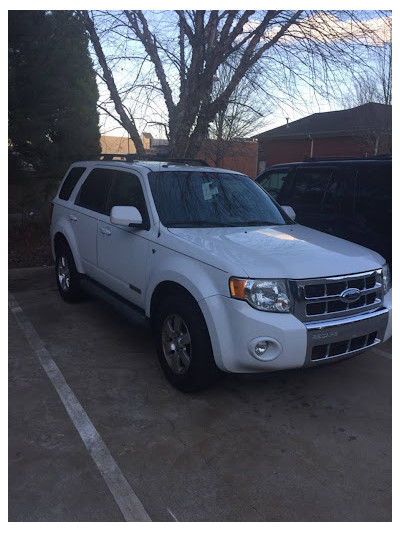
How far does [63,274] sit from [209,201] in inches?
105

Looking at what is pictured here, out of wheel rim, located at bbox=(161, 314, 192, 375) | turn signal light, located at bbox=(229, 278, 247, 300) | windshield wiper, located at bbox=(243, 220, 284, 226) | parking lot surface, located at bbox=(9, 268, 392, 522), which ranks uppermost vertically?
windshield wiper, located at bbox=(243, 220, 284, 226)

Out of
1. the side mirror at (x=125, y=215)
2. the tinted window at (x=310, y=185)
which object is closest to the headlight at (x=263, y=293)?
the side mirror at (x=125, y=215)

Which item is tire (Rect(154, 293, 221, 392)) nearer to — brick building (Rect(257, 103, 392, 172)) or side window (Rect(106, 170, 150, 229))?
side window (Rect(106, 170, 150, 229))

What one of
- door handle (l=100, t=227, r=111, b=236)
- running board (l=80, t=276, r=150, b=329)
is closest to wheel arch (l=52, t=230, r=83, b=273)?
running board (l=80, t=276, r=150, b=329)

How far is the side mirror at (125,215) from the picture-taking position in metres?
3.84

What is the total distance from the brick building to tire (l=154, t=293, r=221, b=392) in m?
15.1

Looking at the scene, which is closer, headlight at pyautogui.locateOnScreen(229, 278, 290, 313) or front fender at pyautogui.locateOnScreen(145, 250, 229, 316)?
headlight at pyautogui.locateOnScreen(229, 278, 290, 313)

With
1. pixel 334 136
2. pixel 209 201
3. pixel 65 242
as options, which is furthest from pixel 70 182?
pixel 334 136

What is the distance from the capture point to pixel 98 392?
3.63 m

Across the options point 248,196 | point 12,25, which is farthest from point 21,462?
point 12,25

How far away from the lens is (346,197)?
5160mm

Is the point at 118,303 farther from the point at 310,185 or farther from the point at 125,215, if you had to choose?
the point at 310,185

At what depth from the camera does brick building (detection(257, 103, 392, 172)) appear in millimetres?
18953
